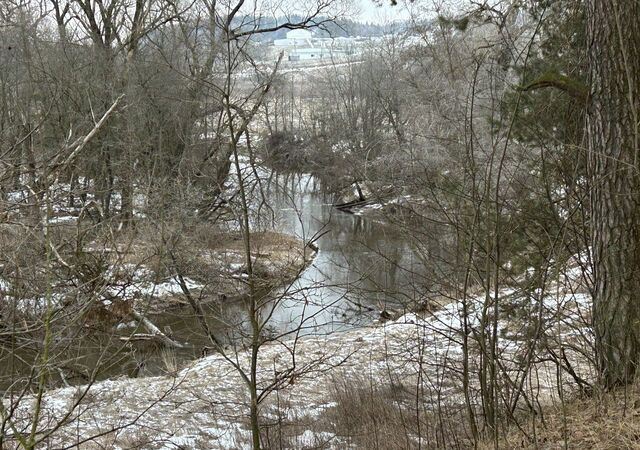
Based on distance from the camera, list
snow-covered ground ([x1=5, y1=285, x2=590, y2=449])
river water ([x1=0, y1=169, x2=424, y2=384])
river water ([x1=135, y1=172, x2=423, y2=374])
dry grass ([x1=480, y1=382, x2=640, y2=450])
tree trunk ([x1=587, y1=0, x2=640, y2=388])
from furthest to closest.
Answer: snow-covered ground ([x1=5, y1=285, x2=590, y2=449]), river water ([x1=0, y1=169, x2=424, y2=384]), river water ([x1=135, y1=172, x2=423, y2=374]), tree trunk ([x1=587, y1=0, x2=640, y2=388]), dry grass ([x1=480, y1=382, x2=640, y2=450])

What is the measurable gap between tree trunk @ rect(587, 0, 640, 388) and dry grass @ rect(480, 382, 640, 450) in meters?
0.30

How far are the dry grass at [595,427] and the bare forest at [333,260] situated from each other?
2 cm

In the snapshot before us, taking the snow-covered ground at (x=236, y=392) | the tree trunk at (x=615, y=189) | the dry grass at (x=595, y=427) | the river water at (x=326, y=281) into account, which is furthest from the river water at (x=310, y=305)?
the tree trunk at (x=615, y=189)

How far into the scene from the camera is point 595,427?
13.3ft

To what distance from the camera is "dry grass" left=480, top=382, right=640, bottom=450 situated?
12.6 ft

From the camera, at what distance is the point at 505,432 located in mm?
4191

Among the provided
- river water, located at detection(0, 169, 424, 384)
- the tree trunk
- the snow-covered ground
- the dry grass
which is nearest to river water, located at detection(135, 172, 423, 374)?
river water, located at detection(0, 169, 424, 384)

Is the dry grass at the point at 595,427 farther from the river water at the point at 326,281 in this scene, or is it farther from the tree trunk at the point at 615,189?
A: the river water at the point at 326,281

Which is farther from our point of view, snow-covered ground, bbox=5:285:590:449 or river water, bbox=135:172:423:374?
snow-covered ground, bbox=5:285:590:449

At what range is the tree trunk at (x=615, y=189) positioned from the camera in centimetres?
468

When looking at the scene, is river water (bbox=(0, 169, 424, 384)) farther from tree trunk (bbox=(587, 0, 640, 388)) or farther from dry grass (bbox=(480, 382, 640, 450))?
tree trunk (bbox=(587, 0, 640, 388))

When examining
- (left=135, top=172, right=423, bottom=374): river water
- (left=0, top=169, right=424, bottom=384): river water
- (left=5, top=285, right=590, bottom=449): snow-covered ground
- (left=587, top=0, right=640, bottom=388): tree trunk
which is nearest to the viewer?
(left=587, top=0, right=640, bottom=388): tree trunk

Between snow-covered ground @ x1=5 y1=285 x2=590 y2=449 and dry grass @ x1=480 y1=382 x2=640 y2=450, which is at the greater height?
dry grass @ x1=480 y1=382 x2=640 y2=450

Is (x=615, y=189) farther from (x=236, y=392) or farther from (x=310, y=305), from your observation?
(x=310, y=305)
